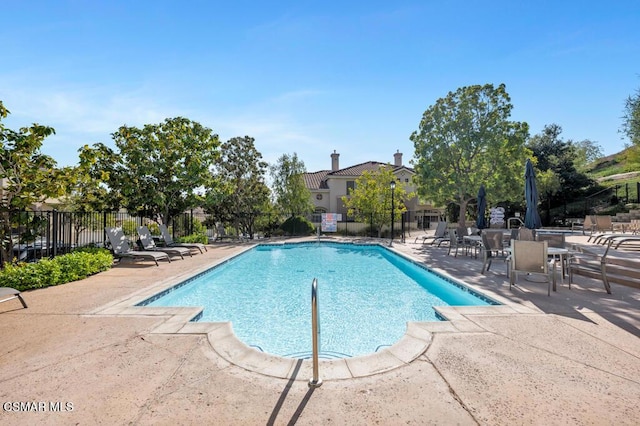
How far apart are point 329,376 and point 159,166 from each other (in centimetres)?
1364

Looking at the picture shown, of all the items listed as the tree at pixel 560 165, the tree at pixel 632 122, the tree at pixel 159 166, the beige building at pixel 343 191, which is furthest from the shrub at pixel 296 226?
the tree at pixel 560 165

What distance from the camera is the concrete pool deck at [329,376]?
100 inches

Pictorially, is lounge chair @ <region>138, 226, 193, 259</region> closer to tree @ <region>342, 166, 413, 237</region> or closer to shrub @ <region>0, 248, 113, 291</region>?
shrub @ <region>0, 248, 113, 291</region>

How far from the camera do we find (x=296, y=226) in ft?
75.6

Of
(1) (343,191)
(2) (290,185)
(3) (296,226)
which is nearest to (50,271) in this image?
(3) (296,226)

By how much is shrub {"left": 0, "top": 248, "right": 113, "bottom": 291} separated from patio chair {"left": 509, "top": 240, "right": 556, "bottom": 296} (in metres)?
10.4

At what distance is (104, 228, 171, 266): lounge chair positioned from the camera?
10.1 meters

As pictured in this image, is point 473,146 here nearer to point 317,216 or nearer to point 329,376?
point 317,216

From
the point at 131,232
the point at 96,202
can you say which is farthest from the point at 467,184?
the point at 131,232

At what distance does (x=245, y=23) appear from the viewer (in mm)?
9750

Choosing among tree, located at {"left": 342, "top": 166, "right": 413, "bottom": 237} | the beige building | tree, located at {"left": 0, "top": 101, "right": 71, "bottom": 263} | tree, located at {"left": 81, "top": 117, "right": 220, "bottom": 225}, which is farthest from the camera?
the beige building

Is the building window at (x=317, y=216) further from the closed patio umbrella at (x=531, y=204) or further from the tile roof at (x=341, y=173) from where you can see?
the closed patio umbrella at (x=531, y=204)

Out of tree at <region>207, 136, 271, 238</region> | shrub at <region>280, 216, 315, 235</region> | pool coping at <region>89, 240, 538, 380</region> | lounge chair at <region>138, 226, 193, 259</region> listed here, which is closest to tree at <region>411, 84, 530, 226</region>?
shrub at <region>280, 216, 315, 235</region>

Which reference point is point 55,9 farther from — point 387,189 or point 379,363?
point 387,189
